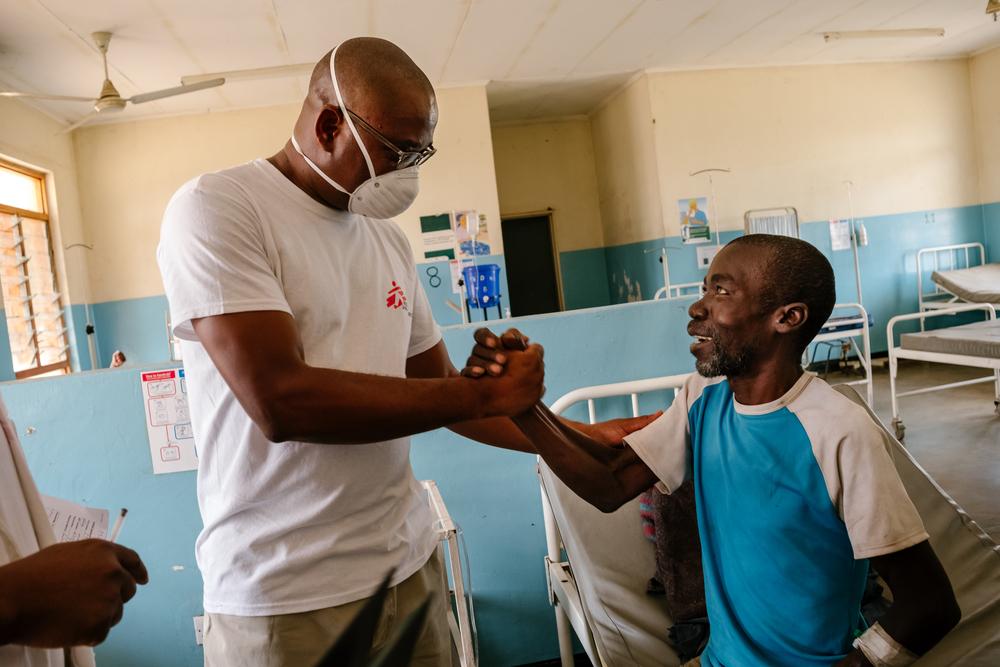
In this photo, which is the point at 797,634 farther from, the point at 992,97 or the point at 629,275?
the point at 992,97

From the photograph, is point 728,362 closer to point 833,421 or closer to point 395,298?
point 833,421

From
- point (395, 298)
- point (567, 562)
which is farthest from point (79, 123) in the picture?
point (395, 298)

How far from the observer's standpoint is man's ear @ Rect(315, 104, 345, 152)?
47.4 inches

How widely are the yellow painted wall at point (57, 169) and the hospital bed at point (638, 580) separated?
5951 mm

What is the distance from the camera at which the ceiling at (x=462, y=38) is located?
5.07 metres

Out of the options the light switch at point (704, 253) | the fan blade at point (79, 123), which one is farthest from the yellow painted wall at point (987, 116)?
the fan blade at point (79, 123)

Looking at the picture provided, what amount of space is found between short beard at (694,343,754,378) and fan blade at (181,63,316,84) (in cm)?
572

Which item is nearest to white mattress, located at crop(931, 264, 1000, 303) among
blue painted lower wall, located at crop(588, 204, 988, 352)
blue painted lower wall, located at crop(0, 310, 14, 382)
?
blue painted lower wall, located at crop(588, 204, 988, 352)

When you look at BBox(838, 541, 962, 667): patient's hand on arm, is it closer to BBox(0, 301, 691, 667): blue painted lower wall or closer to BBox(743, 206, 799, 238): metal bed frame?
BBox(0, 301, 691, 667): blue painted lower wall

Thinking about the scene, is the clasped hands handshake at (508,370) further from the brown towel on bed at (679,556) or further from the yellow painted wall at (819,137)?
the yellow painted wall at (819,137)

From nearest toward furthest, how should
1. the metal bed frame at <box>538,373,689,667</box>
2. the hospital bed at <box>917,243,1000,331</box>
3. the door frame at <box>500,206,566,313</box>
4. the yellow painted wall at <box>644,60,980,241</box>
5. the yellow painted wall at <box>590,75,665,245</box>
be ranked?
the metal bed frame at <box>538,373,689,667</box>
the hospital bed at <box>917,243,1000,331</box>
the yellow painted wall at <box>644,60,980,241</box>
the yellow painted wall at <box>590,75,665,245</box>
the door frame at <box>500,206,566,313</box>

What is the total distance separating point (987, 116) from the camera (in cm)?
838

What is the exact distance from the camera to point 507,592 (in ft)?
8.57

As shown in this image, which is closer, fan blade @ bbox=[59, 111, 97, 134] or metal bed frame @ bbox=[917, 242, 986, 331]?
fan blade @ bbox=[59, 111, 97, 134]
